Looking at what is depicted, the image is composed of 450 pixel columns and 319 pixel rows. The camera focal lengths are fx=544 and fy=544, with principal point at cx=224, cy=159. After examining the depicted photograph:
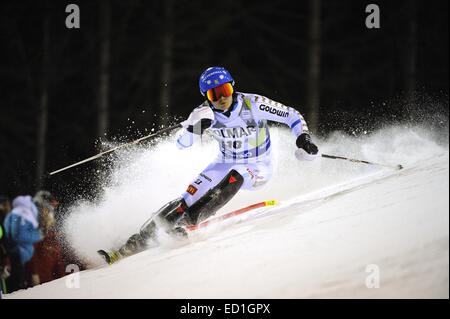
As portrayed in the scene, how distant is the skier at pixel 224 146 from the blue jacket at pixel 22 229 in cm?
106

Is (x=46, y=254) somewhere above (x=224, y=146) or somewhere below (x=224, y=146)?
below

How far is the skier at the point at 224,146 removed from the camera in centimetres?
430

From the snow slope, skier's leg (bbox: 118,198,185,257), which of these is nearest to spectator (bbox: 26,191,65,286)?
the snow slope

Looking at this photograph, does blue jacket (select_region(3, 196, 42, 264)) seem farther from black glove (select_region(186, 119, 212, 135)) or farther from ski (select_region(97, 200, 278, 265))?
black glove (select_region(186, 119, 212, 135))

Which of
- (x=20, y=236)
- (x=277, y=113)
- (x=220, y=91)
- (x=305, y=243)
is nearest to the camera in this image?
(x=305, y=243)

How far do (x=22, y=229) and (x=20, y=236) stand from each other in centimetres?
7

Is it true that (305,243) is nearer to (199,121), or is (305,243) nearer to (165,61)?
(199,121)

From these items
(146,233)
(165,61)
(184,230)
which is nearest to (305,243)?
(184,230)

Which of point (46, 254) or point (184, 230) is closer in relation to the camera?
point (184, 230)

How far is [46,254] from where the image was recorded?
5.42 m

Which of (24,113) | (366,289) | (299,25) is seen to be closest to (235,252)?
(366,289)

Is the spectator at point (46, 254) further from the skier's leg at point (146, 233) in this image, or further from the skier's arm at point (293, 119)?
the skier's arm at point (293, 119)

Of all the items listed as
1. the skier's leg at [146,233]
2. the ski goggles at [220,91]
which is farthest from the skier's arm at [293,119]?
the skier's leg at [146,233]

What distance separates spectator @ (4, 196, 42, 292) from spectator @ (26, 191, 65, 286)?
84 mm
